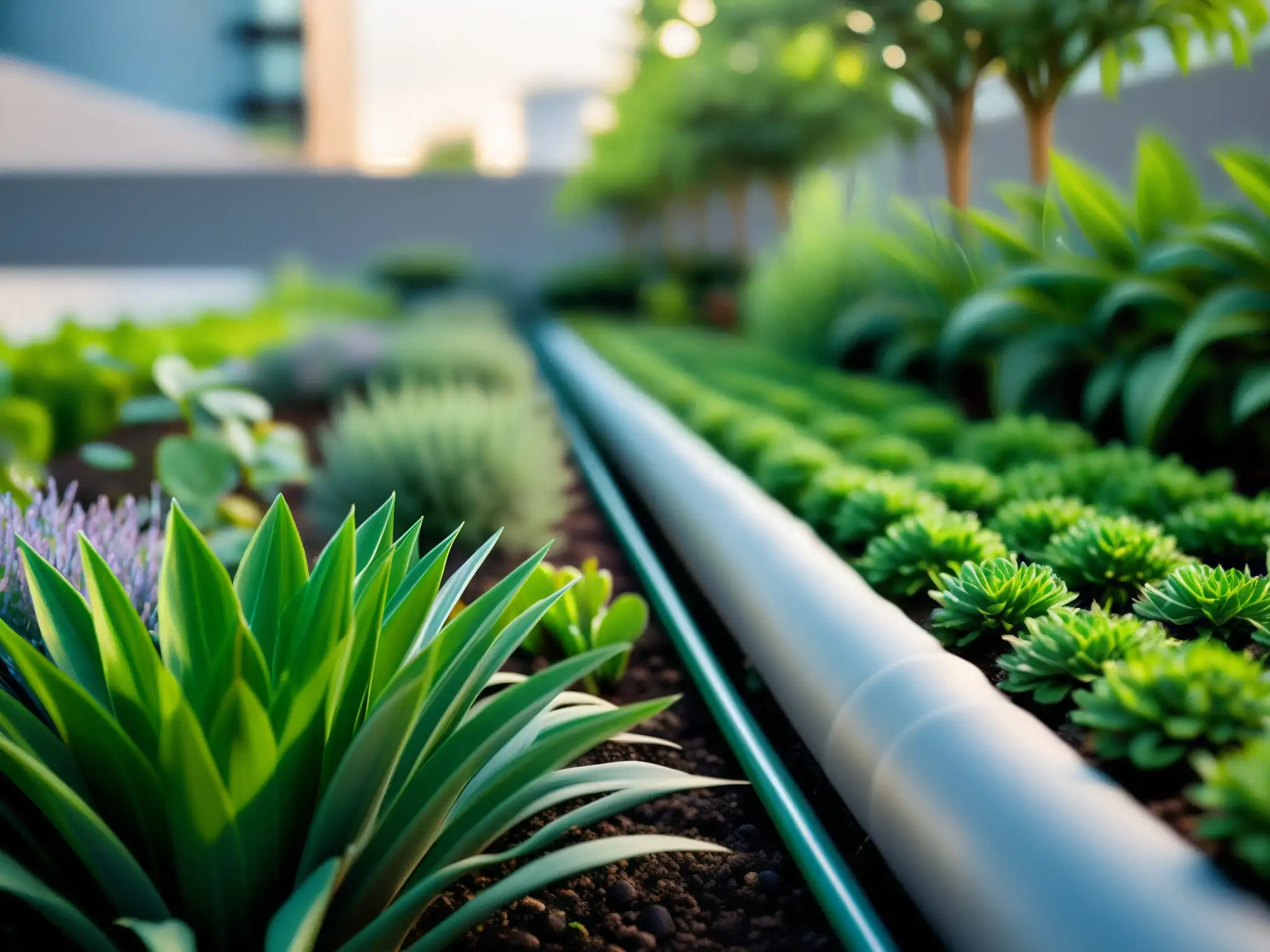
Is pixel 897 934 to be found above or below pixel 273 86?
below

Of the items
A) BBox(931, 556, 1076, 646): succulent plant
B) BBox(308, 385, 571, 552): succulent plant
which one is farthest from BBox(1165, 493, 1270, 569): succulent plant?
BBox(308, 385, 571, 552): succulent plant

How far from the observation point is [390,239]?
21312mm

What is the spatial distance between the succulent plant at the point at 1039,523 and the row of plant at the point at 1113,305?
2.72ft

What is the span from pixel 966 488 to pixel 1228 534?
0.56 meters

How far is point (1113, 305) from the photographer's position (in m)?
3.01

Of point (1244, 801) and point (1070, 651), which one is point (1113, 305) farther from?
point (1244, 801)

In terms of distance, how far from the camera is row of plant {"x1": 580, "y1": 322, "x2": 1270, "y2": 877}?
1.04 metres

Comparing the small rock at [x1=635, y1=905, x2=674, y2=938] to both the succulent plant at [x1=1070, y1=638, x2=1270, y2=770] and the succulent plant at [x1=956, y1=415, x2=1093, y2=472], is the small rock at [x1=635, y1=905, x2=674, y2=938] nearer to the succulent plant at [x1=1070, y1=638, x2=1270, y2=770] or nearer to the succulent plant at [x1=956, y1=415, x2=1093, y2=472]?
the succulent plant at [x1=1070, y1=638, x2=1270, y2=770]

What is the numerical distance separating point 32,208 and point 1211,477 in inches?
911

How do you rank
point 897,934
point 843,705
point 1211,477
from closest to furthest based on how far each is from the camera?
point 897,934 → point 843,705 → point 1211,477

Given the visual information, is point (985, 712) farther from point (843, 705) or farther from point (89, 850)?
point (89, 850)

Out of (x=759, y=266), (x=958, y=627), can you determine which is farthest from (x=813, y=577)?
(x=759, y=266)

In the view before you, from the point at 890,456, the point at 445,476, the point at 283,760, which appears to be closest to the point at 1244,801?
the point at 283,760

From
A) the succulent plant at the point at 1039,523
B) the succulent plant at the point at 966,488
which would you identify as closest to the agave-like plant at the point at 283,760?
the succulent plant at the point at 1039,523
